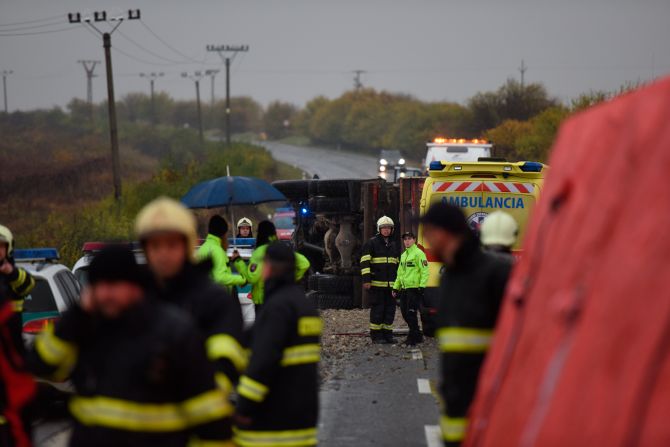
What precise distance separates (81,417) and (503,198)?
38.2ft

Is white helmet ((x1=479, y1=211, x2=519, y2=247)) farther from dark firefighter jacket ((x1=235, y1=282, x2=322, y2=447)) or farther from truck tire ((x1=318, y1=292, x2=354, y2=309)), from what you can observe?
truck tire ((x1=318, y1=292, x2=354, y2=309))

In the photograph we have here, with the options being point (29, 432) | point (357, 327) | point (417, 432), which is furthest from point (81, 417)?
point (357, 327)

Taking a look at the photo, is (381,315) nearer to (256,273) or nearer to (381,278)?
(381,278)

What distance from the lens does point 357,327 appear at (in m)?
18.0

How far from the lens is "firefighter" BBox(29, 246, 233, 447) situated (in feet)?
13.3

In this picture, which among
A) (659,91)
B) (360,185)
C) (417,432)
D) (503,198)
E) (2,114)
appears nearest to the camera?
(659,91)

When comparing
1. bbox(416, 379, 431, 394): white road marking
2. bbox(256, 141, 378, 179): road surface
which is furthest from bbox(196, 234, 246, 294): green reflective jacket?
bbox(256, 141, 378, 179): road surface

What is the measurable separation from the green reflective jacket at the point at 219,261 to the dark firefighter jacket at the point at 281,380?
4.18 m

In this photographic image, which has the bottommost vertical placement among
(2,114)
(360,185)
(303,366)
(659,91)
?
(2,114)

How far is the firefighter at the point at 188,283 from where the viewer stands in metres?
4.75

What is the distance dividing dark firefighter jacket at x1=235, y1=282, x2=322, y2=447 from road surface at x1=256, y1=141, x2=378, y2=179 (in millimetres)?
77184

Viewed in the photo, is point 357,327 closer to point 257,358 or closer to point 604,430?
point 257,358

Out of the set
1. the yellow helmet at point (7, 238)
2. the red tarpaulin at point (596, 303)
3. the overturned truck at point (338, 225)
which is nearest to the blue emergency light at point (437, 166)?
the overturned truck at point (338, 225)

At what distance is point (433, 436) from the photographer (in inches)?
380
